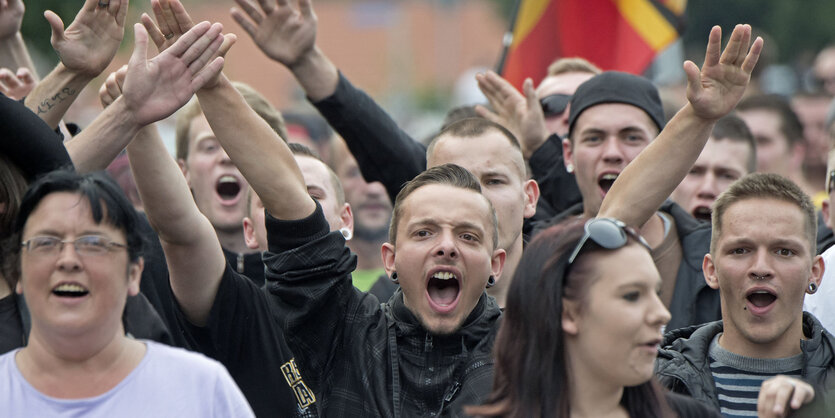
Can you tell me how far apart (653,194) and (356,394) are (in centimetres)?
122

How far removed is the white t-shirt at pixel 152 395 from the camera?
126 inches

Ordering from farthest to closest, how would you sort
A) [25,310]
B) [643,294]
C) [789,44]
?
[789,44] → [25,310] → [643,294]

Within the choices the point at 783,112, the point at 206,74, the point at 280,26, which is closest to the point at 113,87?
the point at 206,74

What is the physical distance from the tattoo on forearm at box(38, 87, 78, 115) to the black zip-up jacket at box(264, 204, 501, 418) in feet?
3.61

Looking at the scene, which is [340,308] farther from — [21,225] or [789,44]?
[789,44]

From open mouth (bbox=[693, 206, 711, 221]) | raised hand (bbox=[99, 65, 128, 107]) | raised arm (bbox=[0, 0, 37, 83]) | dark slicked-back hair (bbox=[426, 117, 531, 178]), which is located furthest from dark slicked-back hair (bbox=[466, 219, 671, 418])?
open mouth (bbox=[693, 206, 711, 221])

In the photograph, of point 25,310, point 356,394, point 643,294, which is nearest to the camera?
point 643,294

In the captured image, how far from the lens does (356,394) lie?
4.11 m

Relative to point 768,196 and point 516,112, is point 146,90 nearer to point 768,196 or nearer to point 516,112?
point 768,196

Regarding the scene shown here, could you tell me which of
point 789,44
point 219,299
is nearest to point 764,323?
point 219,299

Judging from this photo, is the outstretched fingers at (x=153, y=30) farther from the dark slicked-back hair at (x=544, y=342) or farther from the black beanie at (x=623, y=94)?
the black beanie at (x=623, y=94)

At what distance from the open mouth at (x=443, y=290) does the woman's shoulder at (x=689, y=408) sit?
0.90 m

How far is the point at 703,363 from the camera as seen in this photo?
4215 millimetres

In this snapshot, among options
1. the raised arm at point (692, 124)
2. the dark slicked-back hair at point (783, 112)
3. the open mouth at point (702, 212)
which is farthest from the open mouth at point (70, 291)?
the dark slicked-back hair at point (783, 112)
